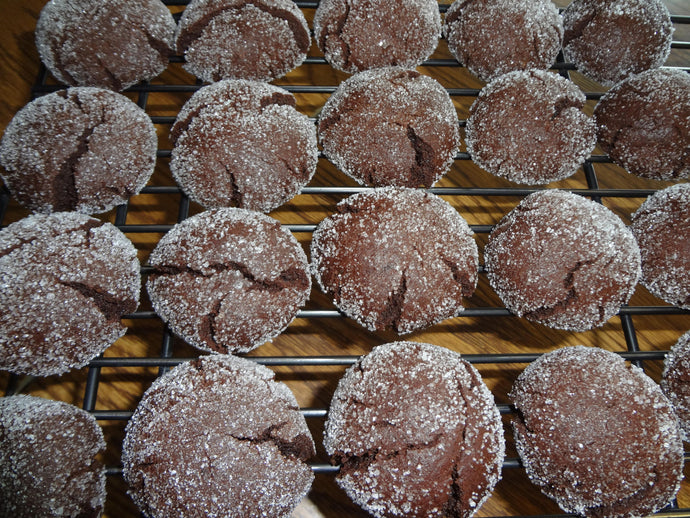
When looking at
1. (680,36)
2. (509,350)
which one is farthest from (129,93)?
(680,36)

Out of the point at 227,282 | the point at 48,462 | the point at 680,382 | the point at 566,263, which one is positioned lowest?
the point at 48,462

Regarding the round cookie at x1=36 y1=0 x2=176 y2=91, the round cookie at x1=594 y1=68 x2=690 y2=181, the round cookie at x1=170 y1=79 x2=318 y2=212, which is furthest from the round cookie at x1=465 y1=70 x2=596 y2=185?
the round cookie at x1=36 y1=0 x2=176 y2=91

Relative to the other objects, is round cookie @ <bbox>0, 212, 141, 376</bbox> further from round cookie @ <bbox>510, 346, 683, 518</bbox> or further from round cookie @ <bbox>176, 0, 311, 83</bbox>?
round cookie @ <bbox>510, 346, 683, 518</bbox>

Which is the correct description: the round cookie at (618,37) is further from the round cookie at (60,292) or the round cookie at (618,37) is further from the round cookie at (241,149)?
the round cookie at (60,292)

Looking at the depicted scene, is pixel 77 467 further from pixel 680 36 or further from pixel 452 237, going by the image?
pixel 680 36

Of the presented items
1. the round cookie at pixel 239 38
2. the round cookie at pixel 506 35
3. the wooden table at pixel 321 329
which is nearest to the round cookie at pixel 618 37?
the round cookie at pixel 506 35

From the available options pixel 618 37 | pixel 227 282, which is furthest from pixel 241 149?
pixel 618 37

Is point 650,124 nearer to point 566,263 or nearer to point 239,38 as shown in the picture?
point 566,263
